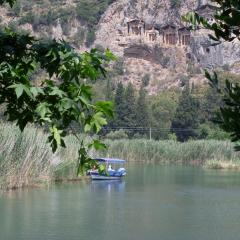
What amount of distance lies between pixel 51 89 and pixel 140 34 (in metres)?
83.7

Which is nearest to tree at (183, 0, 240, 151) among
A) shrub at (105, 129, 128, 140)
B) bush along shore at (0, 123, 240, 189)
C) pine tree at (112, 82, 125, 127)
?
bush along shore at (0, 123, 240, 189)

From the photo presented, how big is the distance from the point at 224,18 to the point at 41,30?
88.4 metres

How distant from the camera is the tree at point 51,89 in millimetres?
3389

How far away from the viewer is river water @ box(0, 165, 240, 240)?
1379cm

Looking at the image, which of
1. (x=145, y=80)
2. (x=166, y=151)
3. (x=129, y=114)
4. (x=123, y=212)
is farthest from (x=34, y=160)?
(x=145, y=80)

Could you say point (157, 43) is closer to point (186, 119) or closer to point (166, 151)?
point (186, 119)

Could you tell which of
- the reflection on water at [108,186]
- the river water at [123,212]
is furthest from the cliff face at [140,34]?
the river water at [123,212]

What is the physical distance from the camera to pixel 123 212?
16969 mm

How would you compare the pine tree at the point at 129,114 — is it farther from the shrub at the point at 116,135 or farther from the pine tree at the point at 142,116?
the shrub at the point at 116,135

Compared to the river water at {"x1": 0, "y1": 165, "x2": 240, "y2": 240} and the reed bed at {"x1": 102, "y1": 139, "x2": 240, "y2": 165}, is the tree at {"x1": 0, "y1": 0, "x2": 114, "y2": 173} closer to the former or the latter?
the river water at {"x1": 0, "y1": 165, "x2": 240, "y2": 240}

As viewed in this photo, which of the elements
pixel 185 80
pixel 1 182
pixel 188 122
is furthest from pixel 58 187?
pixel 185 80

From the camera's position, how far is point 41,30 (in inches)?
3533

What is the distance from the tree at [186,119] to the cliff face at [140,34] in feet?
83.8

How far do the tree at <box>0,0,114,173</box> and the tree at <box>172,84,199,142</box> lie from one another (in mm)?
48185
